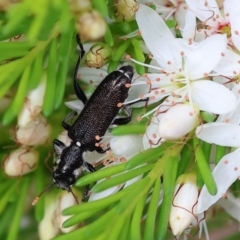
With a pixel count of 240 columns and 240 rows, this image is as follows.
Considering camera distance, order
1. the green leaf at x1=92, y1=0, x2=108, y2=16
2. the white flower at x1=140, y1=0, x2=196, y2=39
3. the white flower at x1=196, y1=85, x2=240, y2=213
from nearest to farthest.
A: the green leaf at x1=92, y1=0, x2=108, y2=16 < the white flower at x1=196, y1=85, x2=240, y2=213 < the white flower at x1=140, y1=0, x2=196, y2=39

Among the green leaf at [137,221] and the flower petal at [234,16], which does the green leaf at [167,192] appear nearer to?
the green leaf at [137,221]

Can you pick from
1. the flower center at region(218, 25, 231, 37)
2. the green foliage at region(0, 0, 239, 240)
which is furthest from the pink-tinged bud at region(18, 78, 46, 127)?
the flower center at region(218, 25, 231, 37)

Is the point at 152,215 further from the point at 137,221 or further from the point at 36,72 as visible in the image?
the point at 36,72

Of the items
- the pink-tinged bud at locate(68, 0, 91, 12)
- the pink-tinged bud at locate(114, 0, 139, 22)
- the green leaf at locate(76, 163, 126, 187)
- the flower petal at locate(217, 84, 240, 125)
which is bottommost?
the green leaf at locate(76, 163, 126, 187)

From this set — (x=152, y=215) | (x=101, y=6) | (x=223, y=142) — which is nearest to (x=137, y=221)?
(x=152, y=215)

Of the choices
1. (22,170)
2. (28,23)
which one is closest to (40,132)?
(22,170)

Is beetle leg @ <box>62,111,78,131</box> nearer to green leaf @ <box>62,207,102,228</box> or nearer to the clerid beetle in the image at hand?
the clerid beetle

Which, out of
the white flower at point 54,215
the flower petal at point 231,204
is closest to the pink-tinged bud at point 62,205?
the white flower at point 54,215
